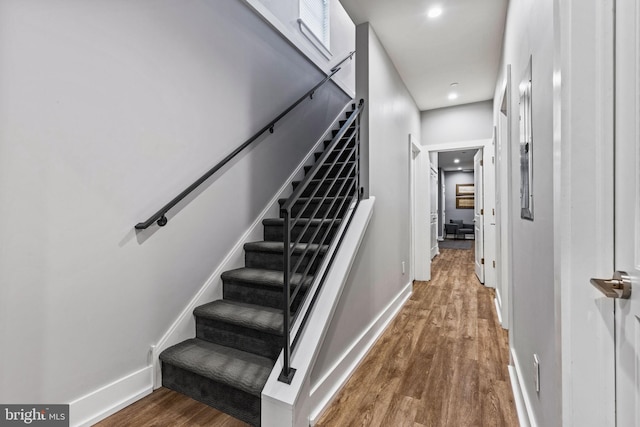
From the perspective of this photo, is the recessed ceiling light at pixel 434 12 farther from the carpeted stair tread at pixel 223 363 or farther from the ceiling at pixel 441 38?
the carpeted stair tread at pixel 223 363

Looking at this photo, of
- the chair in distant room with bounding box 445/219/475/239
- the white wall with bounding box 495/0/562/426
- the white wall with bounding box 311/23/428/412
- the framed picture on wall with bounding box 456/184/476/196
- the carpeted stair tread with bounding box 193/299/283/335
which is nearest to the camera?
the white wall with bounding box 495/0/562/426

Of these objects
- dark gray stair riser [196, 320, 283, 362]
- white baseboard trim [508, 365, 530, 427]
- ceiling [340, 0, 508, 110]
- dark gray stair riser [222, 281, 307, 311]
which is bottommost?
white baseboard trim [508, 365, 530, 427]

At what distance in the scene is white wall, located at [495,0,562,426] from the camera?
992 mm

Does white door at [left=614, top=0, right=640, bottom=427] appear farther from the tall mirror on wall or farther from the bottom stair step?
the bottom stair step

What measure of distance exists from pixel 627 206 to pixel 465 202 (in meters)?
11.4

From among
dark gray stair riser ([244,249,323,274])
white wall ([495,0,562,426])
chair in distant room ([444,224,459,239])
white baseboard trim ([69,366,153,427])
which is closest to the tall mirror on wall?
white wall ([495,0,562,426])

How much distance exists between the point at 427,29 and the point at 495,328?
267cm

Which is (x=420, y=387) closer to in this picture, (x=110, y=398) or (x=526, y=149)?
(x=526, y=149)

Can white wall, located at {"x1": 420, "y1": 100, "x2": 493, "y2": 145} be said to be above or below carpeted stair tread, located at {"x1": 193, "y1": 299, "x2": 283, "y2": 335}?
above

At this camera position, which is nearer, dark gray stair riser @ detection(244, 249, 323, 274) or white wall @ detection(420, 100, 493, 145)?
dark gray stair riser @ detection(244, 249, 323, 274)

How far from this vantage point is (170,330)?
1.78 metres

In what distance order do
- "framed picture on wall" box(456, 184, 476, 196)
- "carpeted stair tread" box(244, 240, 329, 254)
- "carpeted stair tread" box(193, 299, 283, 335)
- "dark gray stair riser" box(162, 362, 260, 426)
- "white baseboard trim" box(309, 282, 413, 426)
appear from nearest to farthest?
"dark gray stair riser" box(162, 362, 260, 426) → "white baseboard trim" box(309, 282, 413, 426) → "carpeted stair tread" box(193, 299, 283, 335) → "carpeted stair tread" box(244, 240, 329, 254) → "framed picture on wall" box(456, 184, 476, 196)

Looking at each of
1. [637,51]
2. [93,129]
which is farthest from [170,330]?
[637,51]

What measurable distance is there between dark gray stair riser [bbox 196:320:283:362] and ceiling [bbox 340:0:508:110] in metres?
2.37
